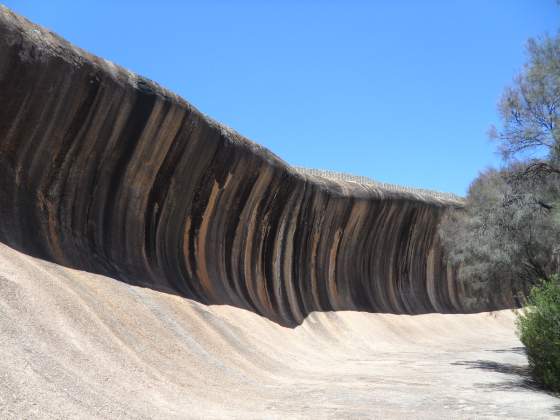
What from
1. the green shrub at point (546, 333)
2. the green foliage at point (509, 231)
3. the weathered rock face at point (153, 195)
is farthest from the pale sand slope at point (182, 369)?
the green foliage at point (509, 231)

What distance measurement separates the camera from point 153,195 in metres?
13.3

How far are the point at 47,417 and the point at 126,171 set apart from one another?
7.76 m

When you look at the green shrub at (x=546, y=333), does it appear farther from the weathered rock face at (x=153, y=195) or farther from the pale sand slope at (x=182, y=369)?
the weathered rock face at (x=153, y=195)

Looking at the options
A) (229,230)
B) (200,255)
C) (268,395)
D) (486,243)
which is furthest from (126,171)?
(486,243)

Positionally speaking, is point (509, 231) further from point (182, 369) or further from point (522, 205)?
point (182, 369)

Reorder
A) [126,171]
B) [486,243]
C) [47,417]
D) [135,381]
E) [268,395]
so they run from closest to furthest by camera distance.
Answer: [47,417], [135,381], [268,395], [126,171], [486,243]

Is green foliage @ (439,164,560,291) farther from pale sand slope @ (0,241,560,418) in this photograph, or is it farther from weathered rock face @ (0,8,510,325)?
weathered rock face @ (0,8,510,325)

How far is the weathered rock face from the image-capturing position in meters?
10.1

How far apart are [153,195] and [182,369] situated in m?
5.19

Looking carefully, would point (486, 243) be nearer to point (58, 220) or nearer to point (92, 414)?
point (58, 220)

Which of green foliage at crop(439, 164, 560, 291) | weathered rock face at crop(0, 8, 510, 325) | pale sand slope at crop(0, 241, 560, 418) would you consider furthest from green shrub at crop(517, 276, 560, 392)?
weathered rock face at crop(0, 8, 510, 325)

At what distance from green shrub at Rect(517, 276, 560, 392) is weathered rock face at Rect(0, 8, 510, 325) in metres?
6.80

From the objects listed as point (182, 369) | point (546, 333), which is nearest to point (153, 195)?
point (182, 369)

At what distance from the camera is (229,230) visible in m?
16.2
